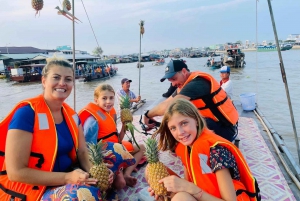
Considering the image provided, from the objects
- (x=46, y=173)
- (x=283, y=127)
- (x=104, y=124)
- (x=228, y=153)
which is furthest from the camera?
(x=283, y=127)

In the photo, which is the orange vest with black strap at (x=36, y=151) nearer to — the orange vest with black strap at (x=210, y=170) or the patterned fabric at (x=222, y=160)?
the orange vest with black strap at (x=210, y=170)

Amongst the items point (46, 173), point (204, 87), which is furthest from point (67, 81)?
point (204, 87)

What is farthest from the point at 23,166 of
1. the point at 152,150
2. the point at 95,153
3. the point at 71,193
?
the point at 152,150

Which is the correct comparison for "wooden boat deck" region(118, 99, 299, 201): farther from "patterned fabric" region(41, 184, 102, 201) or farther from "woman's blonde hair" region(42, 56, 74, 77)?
"woman's blonde hair" region(42, 56, 74, 77)

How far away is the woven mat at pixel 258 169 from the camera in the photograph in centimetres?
284

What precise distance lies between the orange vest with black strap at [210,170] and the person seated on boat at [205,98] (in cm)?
111

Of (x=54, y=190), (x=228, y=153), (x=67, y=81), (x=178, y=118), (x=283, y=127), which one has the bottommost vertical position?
(x=283, y=127)

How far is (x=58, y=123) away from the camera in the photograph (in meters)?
2.16

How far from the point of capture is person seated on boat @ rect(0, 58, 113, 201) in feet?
5.89

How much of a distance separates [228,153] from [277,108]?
31.9ft

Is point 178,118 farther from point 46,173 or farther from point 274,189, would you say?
point 274,189

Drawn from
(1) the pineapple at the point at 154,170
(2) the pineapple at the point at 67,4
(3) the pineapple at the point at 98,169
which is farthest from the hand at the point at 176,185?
(2) the pineapple at the point at 67,4

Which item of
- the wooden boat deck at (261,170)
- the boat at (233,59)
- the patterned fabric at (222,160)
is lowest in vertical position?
the wooden boat deck at (261,170)

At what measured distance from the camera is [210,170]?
1.72m
